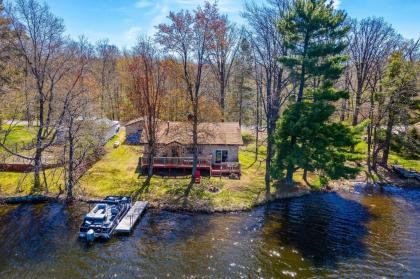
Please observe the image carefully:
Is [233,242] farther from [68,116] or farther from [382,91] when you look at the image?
Answer: [382,91]

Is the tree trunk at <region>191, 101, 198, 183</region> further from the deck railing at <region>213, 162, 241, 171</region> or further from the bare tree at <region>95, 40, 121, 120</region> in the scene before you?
the bare tree at <region>95, 40, 121, 120</region>

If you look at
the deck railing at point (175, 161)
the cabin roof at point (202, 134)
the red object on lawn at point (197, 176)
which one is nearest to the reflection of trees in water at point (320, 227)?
the red object on lawn at point (197, 176)

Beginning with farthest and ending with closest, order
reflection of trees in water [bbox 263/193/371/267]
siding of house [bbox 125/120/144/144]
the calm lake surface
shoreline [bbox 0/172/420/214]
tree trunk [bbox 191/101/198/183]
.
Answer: siding of house [bbox 125/120/144/144]
tree trunk [bbox 191/101/198/183]
shoreline [bbox 0/172/420/214]
reflection of trees in water [bbox 263/193/371/267]
the calm lake surface

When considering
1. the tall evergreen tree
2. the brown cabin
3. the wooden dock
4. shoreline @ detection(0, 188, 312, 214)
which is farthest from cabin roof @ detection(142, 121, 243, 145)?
the wooden dock

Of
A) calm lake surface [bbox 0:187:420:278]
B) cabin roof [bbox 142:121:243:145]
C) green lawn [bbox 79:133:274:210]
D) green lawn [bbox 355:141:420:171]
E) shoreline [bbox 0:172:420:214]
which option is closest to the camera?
calm lake surface [bbox 0:187:420:278]

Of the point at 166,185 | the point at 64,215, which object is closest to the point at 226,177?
the point at 166,185

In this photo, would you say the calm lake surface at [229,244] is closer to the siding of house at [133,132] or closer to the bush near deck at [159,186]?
the bush near deck at [159,186]

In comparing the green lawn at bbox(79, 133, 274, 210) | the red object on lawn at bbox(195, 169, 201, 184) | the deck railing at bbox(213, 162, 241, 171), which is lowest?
the green lawn at bbox(79, 133, 274, 210)
